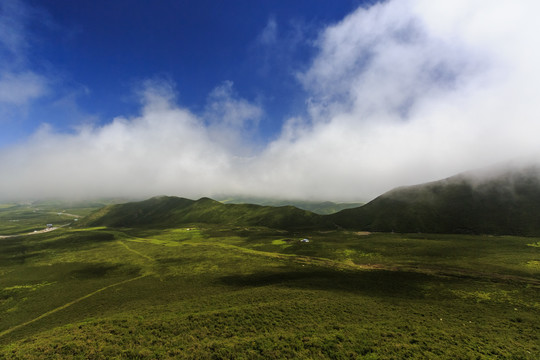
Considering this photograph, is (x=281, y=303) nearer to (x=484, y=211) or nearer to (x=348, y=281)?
(x=348, y=281)

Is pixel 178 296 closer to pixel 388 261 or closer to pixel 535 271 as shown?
pixel 388 261

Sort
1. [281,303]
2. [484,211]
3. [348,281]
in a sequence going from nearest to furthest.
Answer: [281,303], [348,281], [484,211]

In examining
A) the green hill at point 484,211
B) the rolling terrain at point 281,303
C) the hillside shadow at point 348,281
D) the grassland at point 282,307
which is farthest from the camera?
the green hill at point 484,211

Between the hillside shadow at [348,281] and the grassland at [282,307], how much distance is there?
1.18 ft

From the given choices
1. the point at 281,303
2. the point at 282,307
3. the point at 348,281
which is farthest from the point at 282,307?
the point at 348,281

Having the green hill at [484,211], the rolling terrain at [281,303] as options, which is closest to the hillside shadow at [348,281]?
the rolling terrain at [281,303]

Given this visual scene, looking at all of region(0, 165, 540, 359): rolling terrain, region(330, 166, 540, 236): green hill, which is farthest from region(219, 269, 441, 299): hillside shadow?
region(330, 166, 540, 236): green hill

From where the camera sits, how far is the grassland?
28.9 meters

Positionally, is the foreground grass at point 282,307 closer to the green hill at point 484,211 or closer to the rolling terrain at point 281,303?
the rolling terrain at point 281,303

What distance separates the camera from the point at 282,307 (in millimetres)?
41906

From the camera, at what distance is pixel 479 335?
32.5 metres

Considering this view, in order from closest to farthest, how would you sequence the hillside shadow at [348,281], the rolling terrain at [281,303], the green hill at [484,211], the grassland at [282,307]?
the grassland at [282,307], the rolling terrain at [281,303], the hillside shadow at [348,281], the green hill at [484,211]

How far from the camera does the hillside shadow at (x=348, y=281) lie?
54.0m

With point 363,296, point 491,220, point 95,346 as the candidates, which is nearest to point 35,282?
point 95,346
